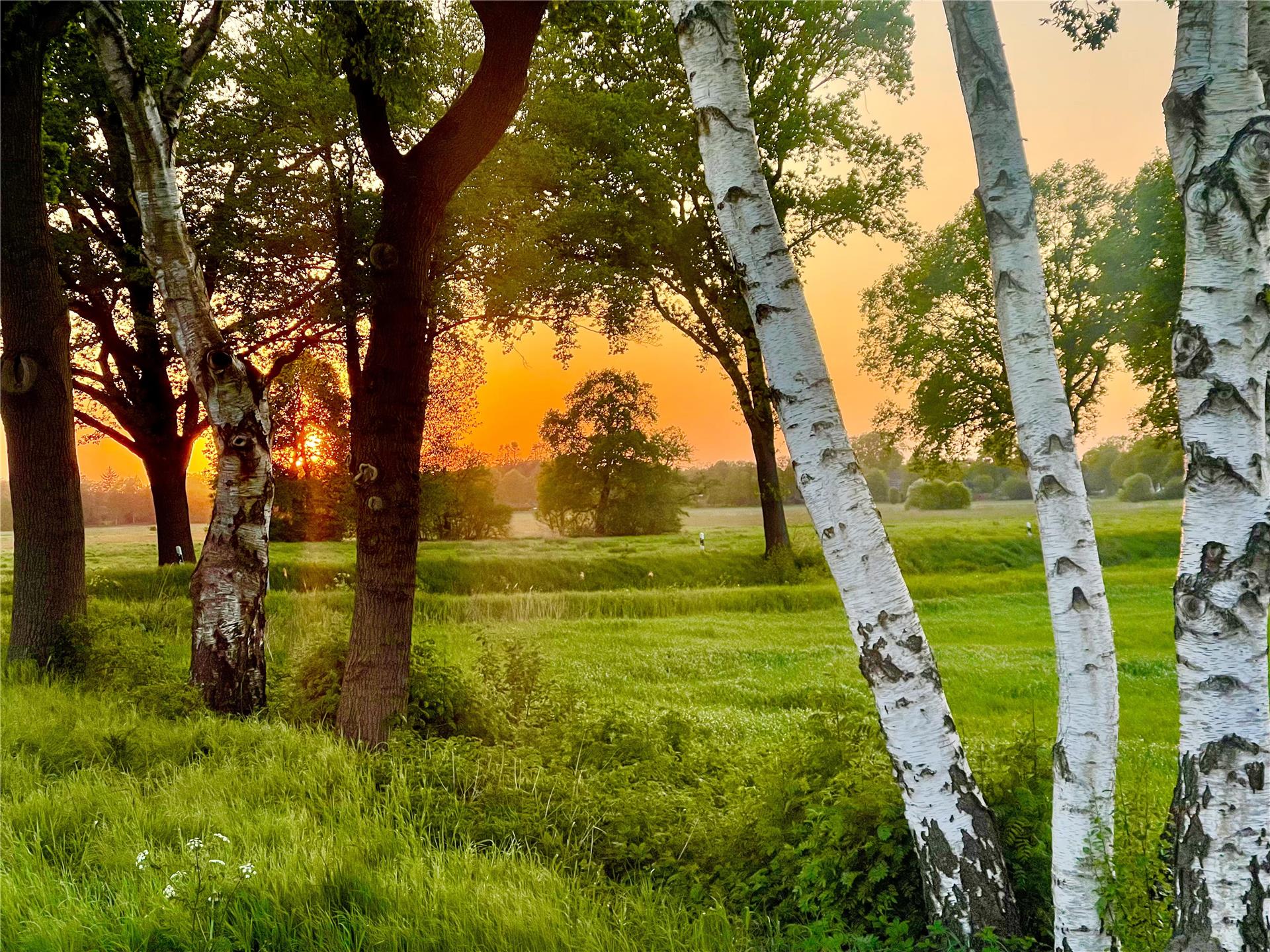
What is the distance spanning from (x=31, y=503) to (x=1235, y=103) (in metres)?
9.81

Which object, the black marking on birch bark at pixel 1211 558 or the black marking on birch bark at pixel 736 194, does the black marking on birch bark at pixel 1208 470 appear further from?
the black marking on birch bark at pixel 736 194

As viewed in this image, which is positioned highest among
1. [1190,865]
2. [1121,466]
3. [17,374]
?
[17,374]

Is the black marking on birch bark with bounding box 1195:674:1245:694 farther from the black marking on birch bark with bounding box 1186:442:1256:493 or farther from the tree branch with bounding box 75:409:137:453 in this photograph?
the tree branch with bounding box 75:409:137:453

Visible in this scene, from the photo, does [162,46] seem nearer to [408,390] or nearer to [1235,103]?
[408,390]

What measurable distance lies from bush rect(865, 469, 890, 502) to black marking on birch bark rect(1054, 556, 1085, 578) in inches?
867

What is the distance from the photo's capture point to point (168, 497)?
1558cm

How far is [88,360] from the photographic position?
16219 millimetres

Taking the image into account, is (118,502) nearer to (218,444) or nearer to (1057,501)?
(218,444)

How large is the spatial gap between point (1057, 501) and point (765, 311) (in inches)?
49.9

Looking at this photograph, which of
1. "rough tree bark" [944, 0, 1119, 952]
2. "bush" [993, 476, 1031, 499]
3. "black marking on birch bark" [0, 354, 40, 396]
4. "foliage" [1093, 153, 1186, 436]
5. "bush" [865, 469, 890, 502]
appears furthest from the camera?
"bush" [993, 476, 1031, 499]

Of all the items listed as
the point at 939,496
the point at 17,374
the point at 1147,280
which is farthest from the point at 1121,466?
the point at 17,374

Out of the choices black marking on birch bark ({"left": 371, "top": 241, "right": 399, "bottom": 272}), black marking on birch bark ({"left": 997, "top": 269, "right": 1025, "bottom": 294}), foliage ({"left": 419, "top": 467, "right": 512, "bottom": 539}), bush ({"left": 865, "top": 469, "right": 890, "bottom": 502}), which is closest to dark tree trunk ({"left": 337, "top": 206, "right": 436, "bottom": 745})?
black marking on birch bark ({"left": 371, "top": 241, "right": 399, "bottom": 272})

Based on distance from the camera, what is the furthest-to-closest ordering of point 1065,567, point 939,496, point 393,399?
point 939,496, point 393,399, point 1065,567

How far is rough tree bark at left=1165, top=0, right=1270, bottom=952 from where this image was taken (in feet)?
7.71
